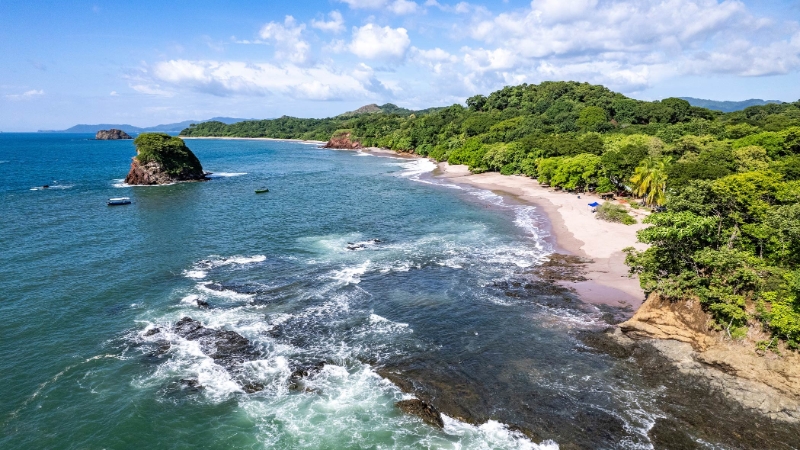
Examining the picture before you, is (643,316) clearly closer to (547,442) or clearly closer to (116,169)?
(547,442)

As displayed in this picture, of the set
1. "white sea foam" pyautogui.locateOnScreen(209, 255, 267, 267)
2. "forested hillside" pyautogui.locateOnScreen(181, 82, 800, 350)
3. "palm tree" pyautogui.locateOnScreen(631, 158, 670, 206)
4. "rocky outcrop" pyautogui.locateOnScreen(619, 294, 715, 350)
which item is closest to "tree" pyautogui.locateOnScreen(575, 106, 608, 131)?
"forested hillside" pyautogui.locateOnScreen(181, 82, 800, 350)

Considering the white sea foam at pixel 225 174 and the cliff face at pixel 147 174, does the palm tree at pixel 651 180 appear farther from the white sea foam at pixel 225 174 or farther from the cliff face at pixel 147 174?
the cliff face at pixel 147 174

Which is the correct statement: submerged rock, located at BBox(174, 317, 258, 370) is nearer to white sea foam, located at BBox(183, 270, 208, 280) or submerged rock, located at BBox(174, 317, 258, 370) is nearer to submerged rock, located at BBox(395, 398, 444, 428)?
white sea foam, located at BBox(183, 270, 208, 280)

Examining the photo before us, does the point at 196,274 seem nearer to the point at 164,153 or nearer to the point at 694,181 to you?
the point at 694,181

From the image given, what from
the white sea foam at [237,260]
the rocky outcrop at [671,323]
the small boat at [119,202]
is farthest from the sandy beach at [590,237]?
the small boat at [119,202]

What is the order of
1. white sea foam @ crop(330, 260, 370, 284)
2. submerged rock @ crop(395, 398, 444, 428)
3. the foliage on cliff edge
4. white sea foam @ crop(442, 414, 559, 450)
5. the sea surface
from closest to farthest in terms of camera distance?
white sea foam @ crop(442, 414, 559, 450) → the sea surface → submerged rock @ crop(395, 398, 444, 428) → white sea foam @ crop(330, 260, 370, 284) → the foliage on cliff edge

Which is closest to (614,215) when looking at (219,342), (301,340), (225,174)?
(301,340)

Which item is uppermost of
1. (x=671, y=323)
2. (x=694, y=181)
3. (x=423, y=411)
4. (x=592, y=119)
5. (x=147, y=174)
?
(x=592, y=119)
